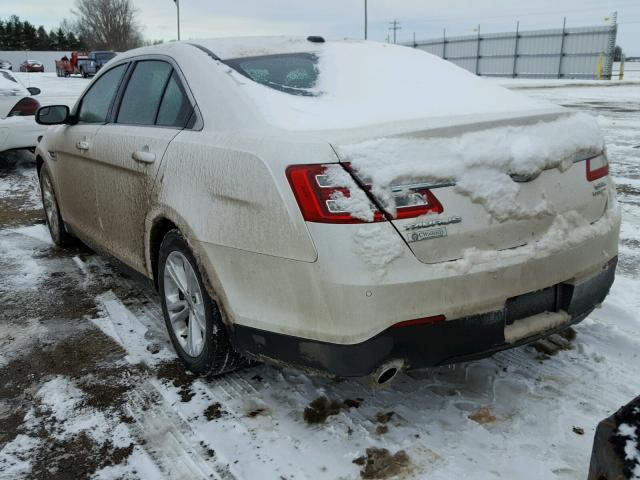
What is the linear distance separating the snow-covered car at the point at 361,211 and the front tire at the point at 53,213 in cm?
223

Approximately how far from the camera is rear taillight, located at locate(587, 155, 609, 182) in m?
2.67

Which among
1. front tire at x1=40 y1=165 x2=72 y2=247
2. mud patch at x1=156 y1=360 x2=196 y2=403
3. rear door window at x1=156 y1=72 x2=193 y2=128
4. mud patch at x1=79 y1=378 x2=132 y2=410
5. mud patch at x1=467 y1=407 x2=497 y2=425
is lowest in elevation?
mud patch at x1=79 y1=378 x2=132 y2=410

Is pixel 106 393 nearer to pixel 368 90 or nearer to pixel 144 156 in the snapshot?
pixel 144 156

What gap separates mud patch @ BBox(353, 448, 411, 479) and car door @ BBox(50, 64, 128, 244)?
251 cm

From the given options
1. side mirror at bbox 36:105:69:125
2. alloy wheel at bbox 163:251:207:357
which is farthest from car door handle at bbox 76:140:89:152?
alloy wheel at bbox 163:251:207:357

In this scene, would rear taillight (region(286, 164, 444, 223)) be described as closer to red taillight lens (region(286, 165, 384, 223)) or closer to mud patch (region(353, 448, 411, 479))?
red taillight lens (region(286, 165, 384, 223))

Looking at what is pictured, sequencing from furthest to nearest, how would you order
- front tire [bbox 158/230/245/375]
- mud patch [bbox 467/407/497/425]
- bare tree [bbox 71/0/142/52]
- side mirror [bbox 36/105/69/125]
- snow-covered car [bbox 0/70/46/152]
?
bare tree [bbox 71/0/142/52], snow-covered car [bbox 0/70/46/152], side mirror [bbox 36/105/69/125], front tire [bbox 158/230/245/375], mud patch [bbox 467/407/497/425]

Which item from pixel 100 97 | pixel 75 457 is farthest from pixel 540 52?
pixel 75 457

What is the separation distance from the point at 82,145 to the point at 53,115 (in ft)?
1.44

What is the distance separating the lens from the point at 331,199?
7.13 feet

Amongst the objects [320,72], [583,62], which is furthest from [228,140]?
[583,62]

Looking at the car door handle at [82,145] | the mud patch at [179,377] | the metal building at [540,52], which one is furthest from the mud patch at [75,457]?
the metal building at [540,52]

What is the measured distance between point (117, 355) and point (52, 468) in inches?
38.2

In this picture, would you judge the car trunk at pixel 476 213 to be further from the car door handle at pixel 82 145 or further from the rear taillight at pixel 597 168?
the car door handle at pixel 82 145
